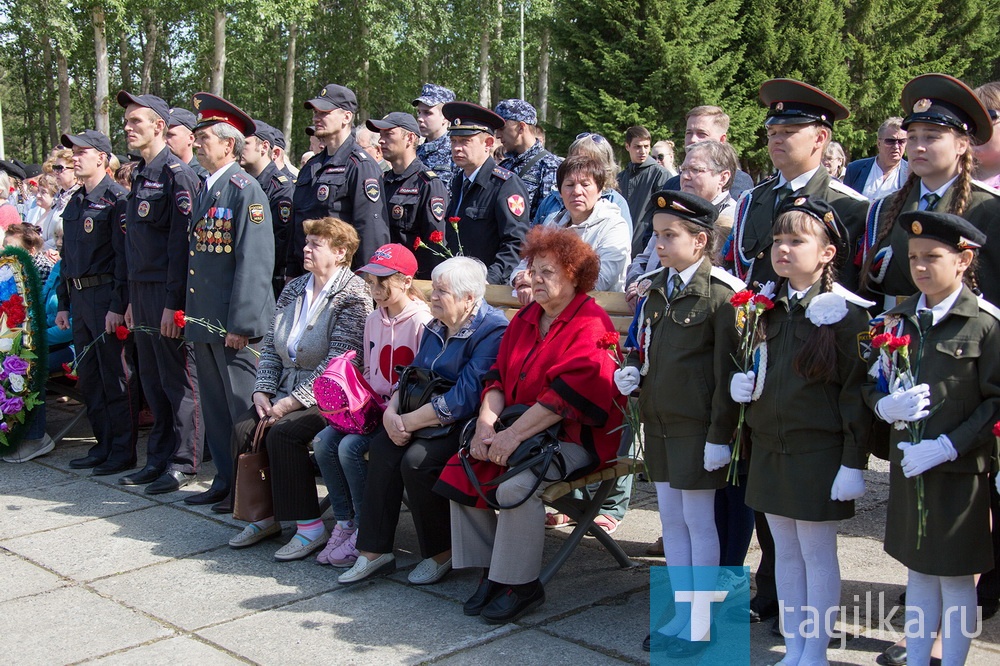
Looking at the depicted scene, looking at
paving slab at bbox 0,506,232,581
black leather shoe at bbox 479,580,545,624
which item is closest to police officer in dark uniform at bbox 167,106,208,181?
paving slab at bbox 0,506,232,581

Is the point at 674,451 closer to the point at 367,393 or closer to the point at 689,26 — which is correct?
the point at 367,393

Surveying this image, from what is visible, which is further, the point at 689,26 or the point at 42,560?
the point at 689,26

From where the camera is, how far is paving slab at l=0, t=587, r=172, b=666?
12.8 feet

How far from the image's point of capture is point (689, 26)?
26.0m

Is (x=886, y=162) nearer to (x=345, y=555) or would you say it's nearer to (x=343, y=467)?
(x=343, y=467)

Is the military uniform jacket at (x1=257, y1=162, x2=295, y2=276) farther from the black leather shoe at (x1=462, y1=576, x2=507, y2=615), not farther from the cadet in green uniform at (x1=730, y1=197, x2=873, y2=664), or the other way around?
the cadet in green uniform at (x1=730, y1=197, x2=873, y2=664)

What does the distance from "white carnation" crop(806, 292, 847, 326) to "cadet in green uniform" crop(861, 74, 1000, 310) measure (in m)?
0.53

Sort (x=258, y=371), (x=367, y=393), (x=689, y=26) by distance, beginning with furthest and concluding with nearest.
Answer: (x=689, y=26) → (x=258, y=371) → (x=367, y=393)

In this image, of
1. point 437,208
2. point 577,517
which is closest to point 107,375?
point 437,208

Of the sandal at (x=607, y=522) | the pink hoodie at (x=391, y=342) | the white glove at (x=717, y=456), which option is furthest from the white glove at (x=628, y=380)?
the sandal at (x=607, y=522)

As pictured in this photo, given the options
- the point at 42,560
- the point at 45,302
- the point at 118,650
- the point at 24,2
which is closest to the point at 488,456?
the point at 118,650

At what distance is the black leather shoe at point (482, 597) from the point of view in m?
4.20

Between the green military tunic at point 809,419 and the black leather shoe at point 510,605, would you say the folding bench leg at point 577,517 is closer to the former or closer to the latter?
the black leather shoe at point 510,605

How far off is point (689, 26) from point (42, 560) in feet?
79.0
